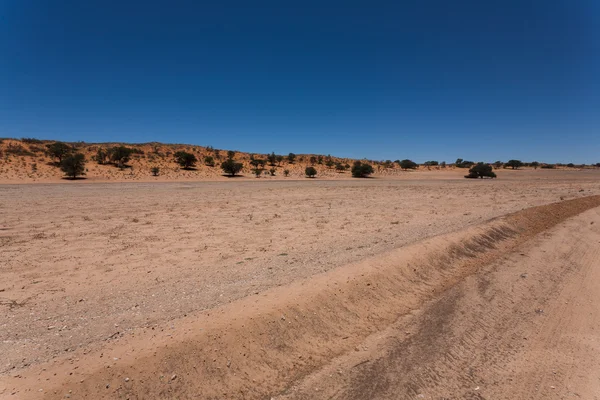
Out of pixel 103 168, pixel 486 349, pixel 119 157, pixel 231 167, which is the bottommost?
pixel 486 349

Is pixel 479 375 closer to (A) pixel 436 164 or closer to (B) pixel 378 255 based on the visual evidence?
(B) pixel 378 255

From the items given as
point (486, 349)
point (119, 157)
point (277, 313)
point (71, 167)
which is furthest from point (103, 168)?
point (486, 349)

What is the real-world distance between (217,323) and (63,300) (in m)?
3.16

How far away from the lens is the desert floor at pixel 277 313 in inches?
157

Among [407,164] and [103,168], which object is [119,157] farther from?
[407,164]

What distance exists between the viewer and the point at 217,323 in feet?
15.8

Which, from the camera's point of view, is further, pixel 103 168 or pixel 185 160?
pixel 185 160

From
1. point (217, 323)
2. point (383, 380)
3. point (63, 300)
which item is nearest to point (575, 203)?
point (383, 380)

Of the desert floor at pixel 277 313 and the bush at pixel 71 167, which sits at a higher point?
the bush at pixel 71 167

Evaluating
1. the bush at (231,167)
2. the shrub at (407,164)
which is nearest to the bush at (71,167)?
the bush at (231,167)

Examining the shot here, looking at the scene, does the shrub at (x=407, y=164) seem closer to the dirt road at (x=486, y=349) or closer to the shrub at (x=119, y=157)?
the shrub at (x=119, y=157)

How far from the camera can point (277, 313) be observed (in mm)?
5207

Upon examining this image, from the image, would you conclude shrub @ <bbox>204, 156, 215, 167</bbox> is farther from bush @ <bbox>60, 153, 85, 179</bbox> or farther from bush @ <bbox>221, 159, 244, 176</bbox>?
bush @ <bbox>60, 153, 85, 179</bbox>

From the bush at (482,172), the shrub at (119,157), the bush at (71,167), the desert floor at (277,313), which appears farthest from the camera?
the bush at (482,172)
